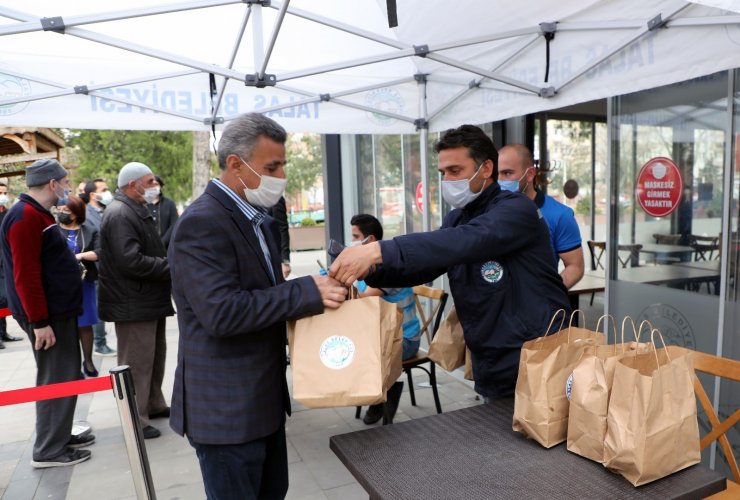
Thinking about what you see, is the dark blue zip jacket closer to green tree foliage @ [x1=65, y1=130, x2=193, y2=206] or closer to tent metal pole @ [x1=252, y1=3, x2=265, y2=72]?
tent metal pole @ [x1=252, y1=3, x2=265, y2=72]

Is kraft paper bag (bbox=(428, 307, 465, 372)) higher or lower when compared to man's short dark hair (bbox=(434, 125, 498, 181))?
lower

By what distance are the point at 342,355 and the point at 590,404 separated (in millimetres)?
684

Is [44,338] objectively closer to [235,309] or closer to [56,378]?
[56,378]

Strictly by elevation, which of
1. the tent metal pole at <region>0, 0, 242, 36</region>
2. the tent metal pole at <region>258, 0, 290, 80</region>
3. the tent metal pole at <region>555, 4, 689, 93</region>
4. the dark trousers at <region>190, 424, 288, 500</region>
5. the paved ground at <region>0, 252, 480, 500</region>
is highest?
the tent metal pole at <region>0, 0, 242, 36</region>

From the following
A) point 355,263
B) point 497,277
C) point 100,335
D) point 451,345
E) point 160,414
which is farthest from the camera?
point 100,335

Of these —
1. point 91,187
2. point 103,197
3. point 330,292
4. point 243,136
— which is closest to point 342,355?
point 330,292

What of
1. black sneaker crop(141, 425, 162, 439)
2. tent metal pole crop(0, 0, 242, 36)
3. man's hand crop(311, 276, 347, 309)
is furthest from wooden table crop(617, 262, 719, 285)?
black sneaker crop(141, 425, 162, 439)

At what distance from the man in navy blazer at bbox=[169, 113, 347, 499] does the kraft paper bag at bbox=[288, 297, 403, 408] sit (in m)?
0.06

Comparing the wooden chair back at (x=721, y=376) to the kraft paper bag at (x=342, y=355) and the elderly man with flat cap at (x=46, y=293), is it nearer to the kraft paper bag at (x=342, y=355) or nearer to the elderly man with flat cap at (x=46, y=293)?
the kraft paper bag at (x=342, y=355)

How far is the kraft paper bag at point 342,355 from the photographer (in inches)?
61.1

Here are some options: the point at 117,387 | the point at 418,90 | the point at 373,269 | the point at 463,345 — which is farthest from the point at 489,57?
the point at 117,387

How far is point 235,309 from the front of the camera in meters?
1.54

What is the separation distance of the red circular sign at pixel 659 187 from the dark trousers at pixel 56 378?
3.91 m

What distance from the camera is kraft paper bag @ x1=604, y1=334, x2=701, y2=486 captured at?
1.29 meters
